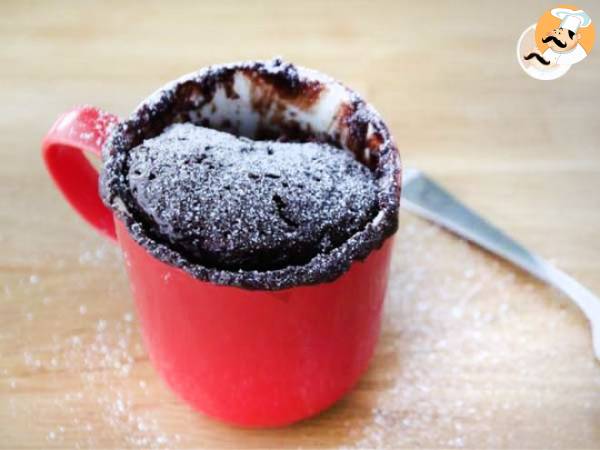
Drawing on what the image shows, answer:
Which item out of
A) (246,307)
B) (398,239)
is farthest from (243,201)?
(398,239)

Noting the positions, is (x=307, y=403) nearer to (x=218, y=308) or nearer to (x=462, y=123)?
(x=218, y=308)

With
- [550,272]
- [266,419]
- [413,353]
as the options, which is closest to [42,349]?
[266,419]

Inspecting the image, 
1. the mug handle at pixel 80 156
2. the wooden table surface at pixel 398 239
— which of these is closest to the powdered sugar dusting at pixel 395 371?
the wooden table surface at pixel 398 239
